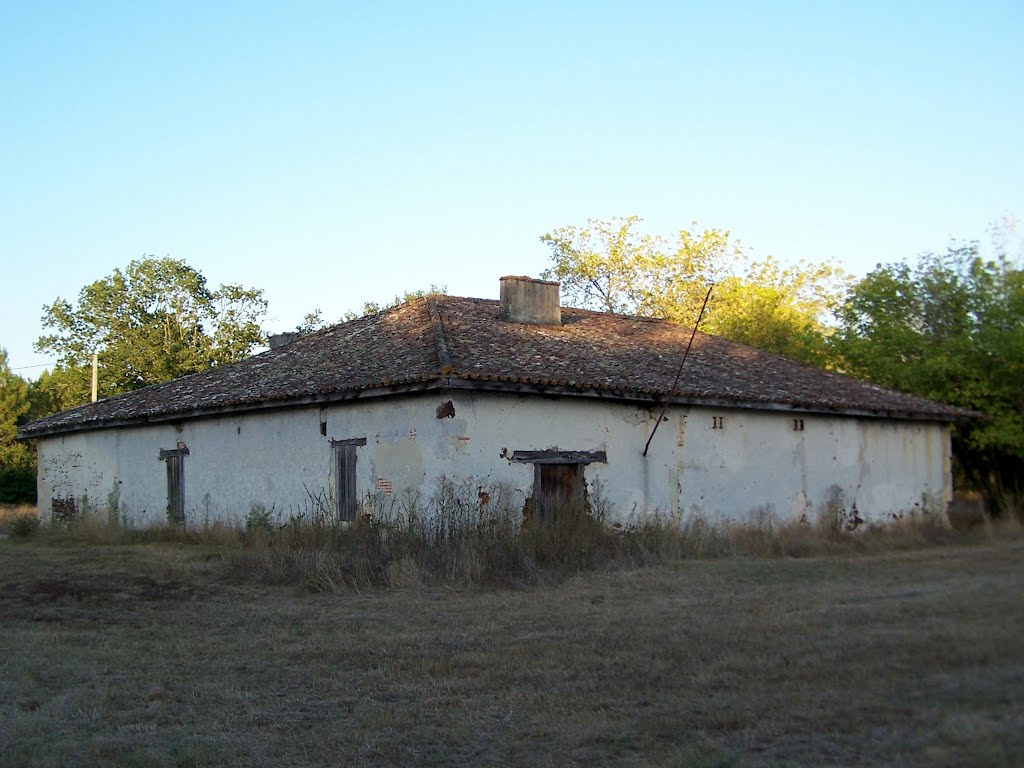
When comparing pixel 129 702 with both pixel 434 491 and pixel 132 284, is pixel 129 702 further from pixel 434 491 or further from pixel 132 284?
pixel 132 284

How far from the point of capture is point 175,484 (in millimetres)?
20719

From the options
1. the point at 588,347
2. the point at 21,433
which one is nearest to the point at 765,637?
the point at 588,347

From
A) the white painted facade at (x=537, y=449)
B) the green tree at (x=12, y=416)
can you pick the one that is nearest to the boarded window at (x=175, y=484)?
the white painted facade at (x=537, y=449)

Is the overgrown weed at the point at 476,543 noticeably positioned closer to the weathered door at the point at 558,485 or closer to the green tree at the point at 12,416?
the weathered door at the point at 558,485

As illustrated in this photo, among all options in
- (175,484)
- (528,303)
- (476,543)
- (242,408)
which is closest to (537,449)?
(476,543)

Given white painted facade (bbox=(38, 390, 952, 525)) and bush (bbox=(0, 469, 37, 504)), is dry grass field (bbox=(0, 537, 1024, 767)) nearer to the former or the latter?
white painted facade (bbox=(38, 390, 952, 525))

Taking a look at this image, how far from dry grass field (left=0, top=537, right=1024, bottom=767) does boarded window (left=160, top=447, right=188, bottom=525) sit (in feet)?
29.6

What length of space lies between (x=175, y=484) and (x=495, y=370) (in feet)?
28.6

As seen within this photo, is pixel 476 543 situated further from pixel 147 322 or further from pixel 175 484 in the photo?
pixel 147 322

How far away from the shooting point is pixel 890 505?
20016 mm

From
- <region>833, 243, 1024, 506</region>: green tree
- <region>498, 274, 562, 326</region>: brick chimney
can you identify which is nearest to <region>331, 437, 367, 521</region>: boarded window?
<region>498, 274, 562, 326</region>: brick chimney

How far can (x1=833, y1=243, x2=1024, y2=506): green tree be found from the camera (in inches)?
787

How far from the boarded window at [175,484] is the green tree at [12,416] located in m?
21.7

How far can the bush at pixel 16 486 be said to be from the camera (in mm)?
37438
